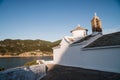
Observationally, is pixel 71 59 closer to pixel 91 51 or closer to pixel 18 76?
pixel 91 51

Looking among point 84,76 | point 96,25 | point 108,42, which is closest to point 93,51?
point 108,42

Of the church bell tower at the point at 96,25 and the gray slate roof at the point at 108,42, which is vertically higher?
the church bell tower at the point at 96,25

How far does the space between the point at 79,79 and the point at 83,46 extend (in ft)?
32.2

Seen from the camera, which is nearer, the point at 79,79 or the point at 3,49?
the point at 79,79

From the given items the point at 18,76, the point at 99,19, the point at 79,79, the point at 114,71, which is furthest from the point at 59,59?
the point at 18,76

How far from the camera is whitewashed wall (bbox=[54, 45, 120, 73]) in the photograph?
15.7 metres

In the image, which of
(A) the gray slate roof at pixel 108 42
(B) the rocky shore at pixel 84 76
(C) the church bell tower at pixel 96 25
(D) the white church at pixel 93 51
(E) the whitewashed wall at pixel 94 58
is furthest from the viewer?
(C) the church bell tower at pixel 96 25

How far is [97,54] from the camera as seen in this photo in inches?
711

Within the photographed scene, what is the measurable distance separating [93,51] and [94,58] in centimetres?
98

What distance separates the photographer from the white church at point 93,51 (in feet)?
52.6

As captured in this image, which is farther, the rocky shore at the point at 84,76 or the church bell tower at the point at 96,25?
the church bell tower at the point at 96,25

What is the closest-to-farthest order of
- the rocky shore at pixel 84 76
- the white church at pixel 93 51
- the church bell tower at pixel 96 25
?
the rocky shore at pixel 84 76 < the white church at pixel 93 51 < the church bell tower at pixel 96 25

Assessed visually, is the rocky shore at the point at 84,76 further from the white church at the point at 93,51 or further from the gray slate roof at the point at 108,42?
the gray slate roof at the point at 108,42

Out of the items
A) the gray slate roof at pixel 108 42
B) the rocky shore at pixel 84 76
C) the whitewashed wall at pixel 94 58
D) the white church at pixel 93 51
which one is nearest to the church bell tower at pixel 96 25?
the white church at pixel 93 51
